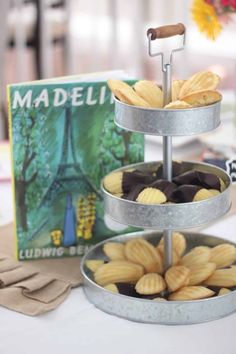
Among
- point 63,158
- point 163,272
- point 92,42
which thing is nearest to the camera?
point 163,272

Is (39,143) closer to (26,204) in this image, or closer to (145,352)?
(26,204)

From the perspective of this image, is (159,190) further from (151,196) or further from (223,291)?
(223,291)

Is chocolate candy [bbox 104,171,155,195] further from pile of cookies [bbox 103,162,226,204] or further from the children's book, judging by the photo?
the children's book

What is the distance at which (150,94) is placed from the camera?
0.99 m

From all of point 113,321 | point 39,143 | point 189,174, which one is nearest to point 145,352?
point 113,321

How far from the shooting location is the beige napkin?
102 cm

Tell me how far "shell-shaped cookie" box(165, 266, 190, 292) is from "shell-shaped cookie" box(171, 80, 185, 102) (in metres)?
0.23

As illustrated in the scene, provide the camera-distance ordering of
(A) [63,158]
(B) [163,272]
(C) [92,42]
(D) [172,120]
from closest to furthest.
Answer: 1. (D) [172,120]
2. (B) [163,272]
3. (A) [63,158]
4. (C) [92,42]

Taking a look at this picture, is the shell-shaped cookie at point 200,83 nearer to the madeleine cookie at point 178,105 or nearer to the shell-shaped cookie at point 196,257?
the madeleine cookie at point 178,105

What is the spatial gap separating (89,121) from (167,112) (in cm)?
25

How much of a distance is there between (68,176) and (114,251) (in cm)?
15

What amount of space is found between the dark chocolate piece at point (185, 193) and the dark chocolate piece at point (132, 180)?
55 mm

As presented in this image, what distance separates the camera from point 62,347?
0.91 meters

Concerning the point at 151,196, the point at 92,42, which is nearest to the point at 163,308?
the point at 151,196
